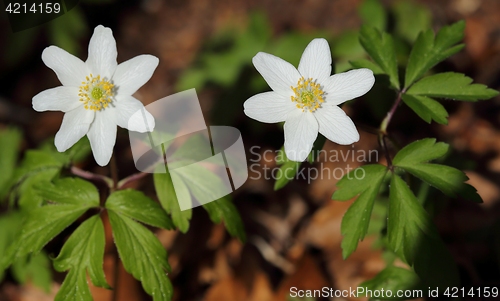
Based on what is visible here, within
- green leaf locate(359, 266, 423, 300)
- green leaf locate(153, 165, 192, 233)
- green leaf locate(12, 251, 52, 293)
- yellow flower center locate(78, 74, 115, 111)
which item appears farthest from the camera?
green leaf locate(12, 251, 52, 293)

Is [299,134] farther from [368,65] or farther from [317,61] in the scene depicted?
[368,65]

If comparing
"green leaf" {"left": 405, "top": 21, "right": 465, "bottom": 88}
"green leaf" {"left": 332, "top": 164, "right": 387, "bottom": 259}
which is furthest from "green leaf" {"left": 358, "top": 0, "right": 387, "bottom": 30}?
"green leaf" {"left": 332, "top": 164, "right": 387, "bottom": 259}

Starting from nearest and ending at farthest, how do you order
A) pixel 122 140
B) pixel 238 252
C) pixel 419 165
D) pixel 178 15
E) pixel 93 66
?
pixel 419 165 → pixel 93 66 → pixel 238 252 → pixel 122 140 → pixel 178 15

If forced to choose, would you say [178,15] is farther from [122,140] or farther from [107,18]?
[122,140]

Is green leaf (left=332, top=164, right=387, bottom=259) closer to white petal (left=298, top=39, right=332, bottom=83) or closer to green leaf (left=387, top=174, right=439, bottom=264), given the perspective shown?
green leaf (left=387, top=174, right=439, bottom=264)

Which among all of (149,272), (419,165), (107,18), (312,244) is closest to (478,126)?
(312,244)

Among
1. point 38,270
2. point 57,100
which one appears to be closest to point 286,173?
point 57,100

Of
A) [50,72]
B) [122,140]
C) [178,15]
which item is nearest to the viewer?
[122,140]
